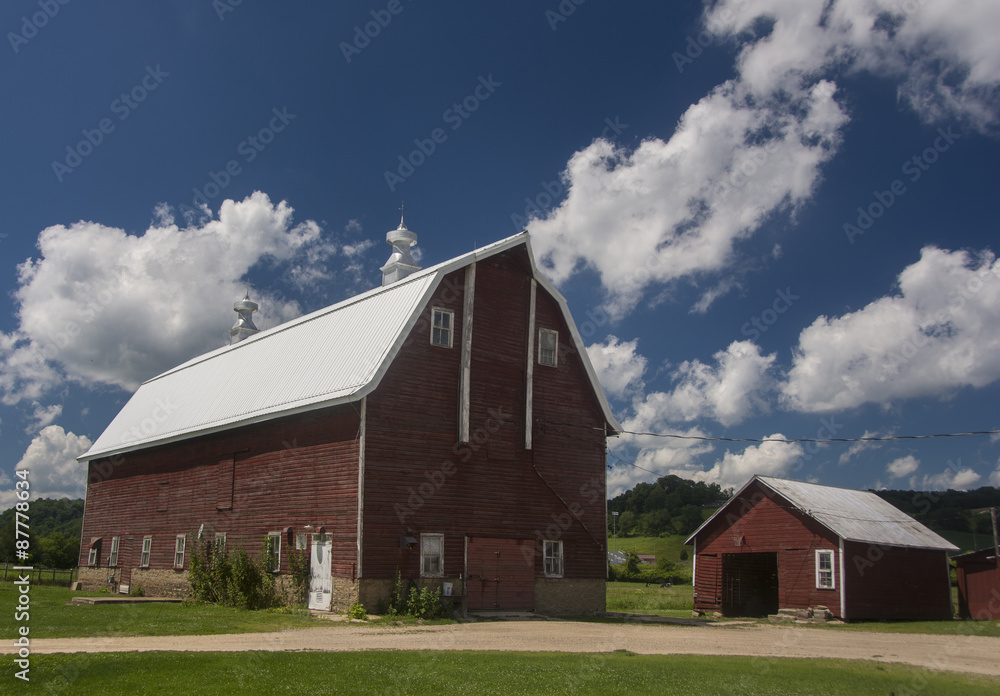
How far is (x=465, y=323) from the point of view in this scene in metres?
23.8

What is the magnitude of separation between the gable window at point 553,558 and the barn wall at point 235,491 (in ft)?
20.7

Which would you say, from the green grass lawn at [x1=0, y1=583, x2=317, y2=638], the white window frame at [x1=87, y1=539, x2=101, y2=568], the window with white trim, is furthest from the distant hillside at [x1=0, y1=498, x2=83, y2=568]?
the green grass lawn at [x1=0, y1=583, x2=317, y2=638]

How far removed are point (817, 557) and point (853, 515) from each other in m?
3.42

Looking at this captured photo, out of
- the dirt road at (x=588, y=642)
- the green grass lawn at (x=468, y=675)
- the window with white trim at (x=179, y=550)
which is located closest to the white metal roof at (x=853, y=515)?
the dirt road at (x=588, y=642)

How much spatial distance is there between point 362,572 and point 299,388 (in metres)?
6.20

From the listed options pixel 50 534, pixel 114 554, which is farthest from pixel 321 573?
pixel 50 534

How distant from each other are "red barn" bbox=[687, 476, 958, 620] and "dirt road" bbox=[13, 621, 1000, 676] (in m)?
5.46

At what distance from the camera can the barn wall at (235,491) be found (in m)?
21.8

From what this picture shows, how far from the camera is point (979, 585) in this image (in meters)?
34.1

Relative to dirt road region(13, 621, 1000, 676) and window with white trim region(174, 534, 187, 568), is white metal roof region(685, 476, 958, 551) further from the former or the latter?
window with white trim region(174, 534, 187, 568)

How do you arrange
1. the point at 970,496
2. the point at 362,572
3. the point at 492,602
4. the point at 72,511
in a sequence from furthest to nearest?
the point at 72,511 < the point at 970,496 < the point at 492,602 < the point at 362,572

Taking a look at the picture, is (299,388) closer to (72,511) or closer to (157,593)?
(157,593)

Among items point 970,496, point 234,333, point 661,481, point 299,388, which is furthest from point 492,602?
point 661,481

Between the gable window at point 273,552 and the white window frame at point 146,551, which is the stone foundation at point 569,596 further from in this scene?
the white window frame at point 146,551
